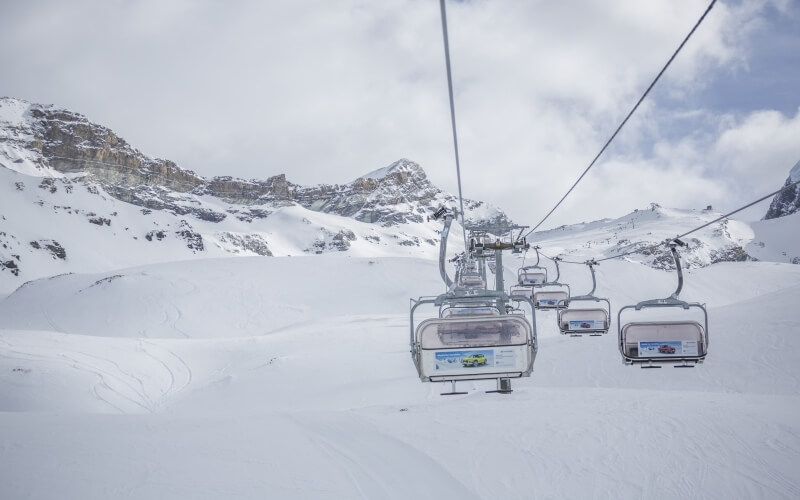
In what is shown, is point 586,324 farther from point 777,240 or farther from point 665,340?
point 777,240

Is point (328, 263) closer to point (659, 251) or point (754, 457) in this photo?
point (754, 457)

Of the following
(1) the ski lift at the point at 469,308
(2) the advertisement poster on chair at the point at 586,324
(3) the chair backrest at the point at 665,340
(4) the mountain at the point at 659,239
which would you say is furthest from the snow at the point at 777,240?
(1) the ski lift at the point at 469,308

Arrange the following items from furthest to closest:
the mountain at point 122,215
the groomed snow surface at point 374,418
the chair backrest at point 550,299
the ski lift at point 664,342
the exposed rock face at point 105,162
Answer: the exposed rock face at point 105,162 → the mountain at point 122,215 → the chair backrest at point 550,299 → the ski lift at point 664,342 → the groomed snow surface at point 374,418

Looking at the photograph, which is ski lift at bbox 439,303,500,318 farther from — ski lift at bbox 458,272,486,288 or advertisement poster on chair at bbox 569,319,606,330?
ski lift at bbox 458,272,486,288

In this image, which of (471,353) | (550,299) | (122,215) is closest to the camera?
(471,353)

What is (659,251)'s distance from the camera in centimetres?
11869

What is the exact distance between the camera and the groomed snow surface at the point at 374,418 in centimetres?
788

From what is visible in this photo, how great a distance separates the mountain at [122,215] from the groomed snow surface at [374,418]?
219 ft

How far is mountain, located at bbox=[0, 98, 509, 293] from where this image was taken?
91812mm

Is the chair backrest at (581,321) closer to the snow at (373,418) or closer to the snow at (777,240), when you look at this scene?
the snow at (373,418)

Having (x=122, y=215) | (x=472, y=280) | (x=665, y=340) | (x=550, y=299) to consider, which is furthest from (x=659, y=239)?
(x=665, y=340)

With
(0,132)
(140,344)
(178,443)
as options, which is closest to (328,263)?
(140,344)

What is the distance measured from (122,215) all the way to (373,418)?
122733 mm

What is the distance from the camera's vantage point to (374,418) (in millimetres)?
11836
